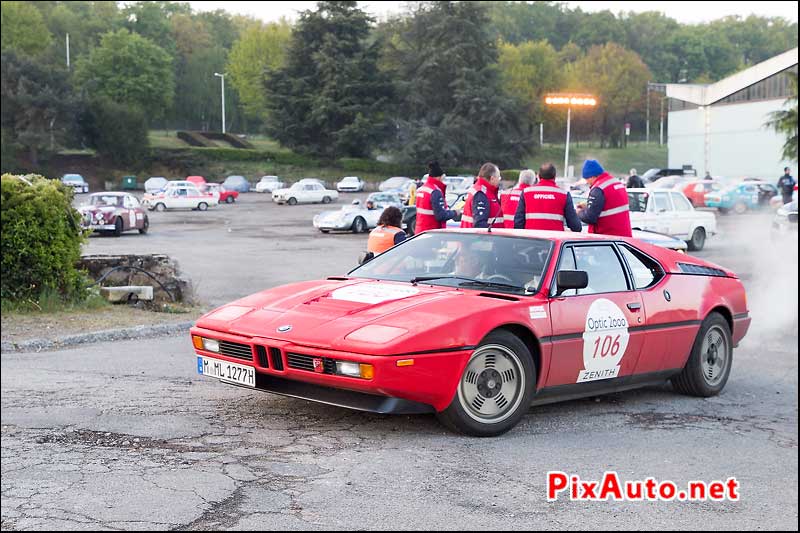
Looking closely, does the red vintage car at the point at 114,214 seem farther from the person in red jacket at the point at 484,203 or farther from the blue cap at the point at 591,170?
the blue cap at the point at 591,170

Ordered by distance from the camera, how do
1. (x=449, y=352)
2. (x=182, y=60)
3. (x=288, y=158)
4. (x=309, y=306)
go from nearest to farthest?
(x=449, y=352) < (x=309, y=306) < (x=288, y=158) < (x=182, y=60)

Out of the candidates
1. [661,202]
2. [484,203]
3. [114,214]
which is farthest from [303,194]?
[484,203]

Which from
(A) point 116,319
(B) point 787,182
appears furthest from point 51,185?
(B) point 787,182

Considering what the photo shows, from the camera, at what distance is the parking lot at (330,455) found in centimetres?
468

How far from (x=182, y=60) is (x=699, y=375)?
120164 mm

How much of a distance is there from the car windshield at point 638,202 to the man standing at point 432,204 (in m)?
12.0

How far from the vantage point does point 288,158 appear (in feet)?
277

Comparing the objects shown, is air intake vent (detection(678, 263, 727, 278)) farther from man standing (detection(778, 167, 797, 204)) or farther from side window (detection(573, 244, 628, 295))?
man standing (detection(778, 167, 797, 204))

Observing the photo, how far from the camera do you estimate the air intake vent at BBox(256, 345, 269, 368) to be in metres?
6.34

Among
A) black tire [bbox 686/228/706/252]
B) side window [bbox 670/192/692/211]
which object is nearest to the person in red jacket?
side window [bbox 670/192/692/211]

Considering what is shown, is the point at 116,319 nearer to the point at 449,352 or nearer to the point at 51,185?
the point at 51,185

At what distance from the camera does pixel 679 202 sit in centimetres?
2466

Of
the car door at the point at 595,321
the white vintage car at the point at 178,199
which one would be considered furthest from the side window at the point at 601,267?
the white vintage car at the point at 178,199

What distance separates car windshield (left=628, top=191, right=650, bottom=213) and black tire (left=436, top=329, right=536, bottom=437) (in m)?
17.8
